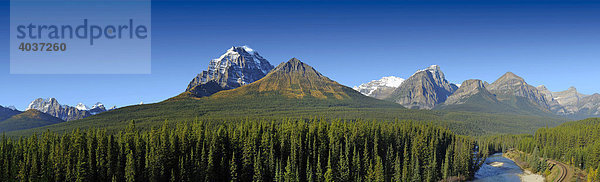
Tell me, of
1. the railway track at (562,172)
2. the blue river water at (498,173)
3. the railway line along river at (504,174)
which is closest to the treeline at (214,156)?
the blue river water at (498,173)

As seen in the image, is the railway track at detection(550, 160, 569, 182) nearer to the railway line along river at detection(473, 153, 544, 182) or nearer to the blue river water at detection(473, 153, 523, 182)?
the railway line along river at detection(473, 153, 544, 182)

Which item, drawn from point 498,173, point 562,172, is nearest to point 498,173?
point 498,173

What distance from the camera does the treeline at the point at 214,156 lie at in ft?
327

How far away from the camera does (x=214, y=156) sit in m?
115

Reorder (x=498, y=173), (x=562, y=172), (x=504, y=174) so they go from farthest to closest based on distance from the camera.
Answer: (x=498, y=173), (x=504, y=174), (x=562, y=172)

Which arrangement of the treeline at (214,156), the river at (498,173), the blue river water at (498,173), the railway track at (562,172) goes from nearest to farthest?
the treeline at (214,156), the railway track at (562,172), the blue river water at (498,173), the river at (498,173)

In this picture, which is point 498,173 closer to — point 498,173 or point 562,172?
point 498,173

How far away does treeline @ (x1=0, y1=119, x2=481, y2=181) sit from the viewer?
99812 millimetres

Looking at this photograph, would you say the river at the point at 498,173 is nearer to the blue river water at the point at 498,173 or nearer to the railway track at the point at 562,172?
the blue river water at the point at 498,173

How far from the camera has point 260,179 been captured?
113 meters

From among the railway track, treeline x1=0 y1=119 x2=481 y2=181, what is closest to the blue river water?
the railway track

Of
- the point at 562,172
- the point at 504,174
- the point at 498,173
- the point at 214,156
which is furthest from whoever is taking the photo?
the point at 498,173

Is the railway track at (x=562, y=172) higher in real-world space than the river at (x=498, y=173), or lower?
higher

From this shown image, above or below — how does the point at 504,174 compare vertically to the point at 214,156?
below
